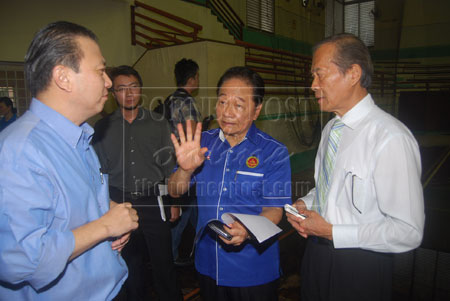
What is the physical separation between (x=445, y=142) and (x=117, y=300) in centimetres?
583

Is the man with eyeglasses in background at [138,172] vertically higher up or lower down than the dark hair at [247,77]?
lower down

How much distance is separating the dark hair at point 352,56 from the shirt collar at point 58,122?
1047 mm

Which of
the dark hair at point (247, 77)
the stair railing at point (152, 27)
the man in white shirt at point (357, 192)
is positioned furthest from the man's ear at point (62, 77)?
the stair railing at point (152, 27)

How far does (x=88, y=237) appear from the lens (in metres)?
0.85

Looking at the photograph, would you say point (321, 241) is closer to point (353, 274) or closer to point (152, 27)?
point (353, 274)

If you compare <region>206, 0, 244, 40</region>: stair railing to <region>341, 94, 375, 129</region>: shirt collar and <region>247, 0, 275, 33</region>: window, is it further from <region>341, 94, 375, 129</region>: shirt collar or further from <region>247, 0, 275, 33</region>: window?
<region>341, 94, 375, 129</region>: shirt collar

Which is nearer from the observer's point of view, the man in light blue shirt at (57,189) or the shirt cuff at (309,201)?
the man in light blue shirt at (57,189)

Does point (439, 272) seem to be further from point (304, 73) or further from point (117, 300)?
point (304, 73)

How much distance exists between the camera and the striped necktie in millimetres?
1276

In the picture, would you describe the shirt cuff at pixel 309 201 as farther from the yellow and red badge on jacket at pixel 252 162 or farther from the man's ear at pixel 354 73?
the man's ear at pixel 354 73

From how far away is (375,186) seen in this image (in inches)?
41.6

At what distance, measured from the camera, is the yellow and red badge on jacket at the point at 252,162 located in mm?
1345

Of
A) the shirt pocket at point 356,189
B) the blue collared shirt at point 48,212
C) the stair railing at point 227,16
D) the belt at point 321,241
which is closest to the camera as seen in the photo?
the blue collared shirt at point 48,212

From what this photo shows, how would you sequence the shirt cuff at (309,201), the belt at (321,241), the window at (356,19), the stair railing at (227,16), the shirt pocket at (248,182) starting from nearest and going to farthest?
the belt at (321,241), the shirt pocket at (248,182), the shirt cuff at (309,201), the window at (356,19), the stair railing at (227,16)
